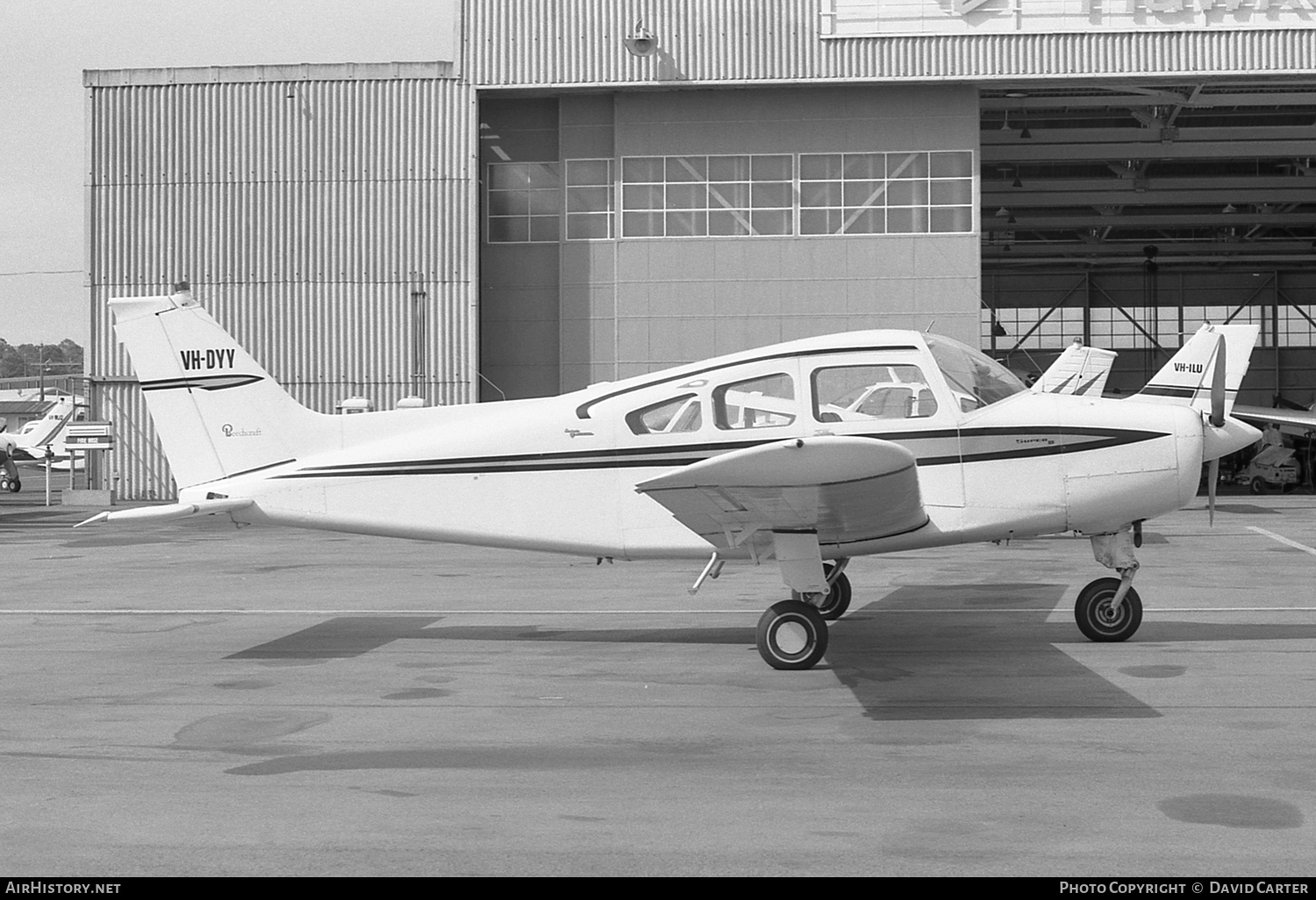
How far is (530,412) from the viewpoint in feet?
34.3

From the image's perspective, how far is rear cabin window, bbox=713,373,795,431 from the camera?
9.80 meters

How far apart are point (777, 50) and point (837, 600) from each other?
2425 cm

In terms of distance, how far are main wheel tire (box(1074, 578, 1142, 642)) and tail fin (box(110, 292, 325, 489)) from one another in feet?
21.0

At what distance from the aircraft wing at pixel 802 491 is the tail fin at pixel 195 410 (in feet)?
12.4

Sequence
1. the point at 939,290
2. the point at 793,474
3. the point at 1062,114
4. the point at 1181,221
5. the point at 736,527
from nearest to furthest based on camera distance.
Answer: the point at 793,474 < the point at 736,527 < the point at 939,290 < the point at 1062,114 < the point at 1181,221

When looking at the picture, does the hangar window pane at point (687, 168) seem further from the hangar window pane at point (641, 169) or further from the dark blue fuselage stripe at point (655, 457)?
the dark blue fuselage stripe at point (655, 457)

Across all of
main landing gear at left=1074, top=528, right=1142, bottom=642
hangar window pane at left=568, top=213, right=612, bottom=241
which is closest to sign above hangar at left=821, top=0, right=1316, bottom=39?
hangar window pane at left=568, top=213, right=612, bottom=241

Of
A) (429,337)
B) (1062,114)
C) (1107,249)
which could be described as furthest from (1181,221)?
(429,337)

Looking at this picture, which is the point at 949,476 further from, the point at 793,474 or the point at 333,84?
the point at 333,84

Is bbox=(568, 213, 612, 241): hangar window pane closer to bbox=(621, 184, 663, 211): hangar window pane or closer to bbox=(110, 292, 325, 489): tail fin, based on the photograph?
bbox=(621, 184, 663, 211): hangar window pane

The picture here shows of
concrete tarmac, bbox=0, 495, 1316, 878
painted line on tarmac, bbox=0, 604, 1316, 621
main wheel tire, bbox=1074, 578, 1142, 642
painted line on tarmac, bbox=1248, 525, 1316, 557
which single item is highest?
main wheel tire, bbox=1074, 578, 1142, 642

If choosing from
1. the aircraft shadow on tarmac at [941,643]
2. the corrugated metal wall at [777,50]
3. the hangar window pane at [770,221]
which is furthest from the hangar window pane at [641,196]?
the aircraft shadow on tarmac at [941,643]

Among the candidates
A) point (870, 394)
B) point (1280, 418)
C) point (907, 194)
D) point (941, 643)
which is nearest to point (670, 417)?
point (870, 394)

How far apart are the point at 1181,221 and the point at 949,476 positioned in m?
45.7
